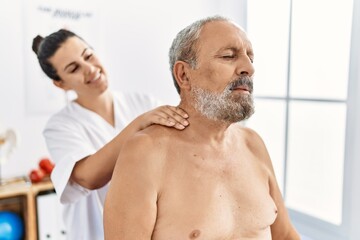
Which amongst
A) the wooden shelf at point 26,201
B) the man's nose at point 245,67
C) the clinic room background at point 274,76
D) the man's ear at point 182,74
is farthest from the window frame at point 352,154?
the wooden shelf at point 26,201

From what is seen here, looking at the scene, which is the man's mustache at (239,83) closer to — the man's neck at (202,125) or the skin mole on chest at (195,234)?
the man's neck at (202,125)

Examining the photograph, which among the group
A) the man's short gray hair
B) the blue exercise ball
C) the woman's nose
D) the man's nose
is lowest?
the blue exercise ball

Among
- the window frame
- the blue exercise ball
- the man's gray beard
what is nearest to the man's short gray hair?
the man's gray beard

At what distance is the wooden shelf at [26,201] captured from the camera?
2.09 meters

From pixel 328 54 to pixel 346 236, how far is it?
1.07m

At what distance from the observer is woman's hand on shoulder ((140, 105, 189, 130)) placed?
1.06 metres

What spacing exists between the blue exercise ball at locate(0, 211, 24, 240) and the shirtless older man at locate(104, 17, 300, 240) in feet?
4.77

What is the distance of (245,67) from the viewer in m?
1.03

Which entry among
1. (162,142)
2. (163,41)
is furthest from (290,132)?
(162,142)

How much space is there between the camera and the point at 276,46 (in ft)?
8.20

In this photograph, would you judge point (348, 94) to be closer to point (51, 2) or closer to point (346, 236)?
point (346, 236)

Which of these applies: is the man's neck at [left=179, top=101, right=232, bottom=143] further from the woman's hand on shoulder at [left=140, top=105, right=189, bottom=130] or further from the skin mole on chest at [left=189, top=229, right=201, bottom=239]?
the skin mole on chest at [left=189, top=229, right=201, bottom=239]

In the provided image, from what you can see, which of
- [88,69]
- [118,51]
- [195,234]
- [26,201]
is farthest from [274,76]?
[26,201]

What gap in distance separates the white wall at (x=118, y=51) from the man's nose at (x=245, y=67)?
188cm
